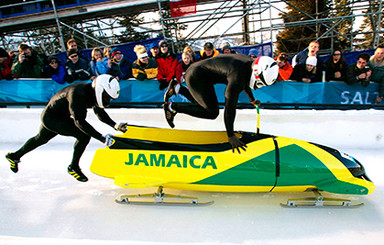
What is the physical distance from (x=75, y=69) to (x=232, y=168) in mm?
3415

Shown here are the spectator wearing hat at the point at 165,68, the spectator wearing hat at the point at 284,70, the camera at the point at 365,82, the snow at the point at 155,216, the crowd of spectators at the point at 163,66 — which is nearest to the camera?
the snow at the point at 155,216

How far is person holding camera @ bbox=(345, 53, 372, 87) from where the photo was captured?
3.73 metres

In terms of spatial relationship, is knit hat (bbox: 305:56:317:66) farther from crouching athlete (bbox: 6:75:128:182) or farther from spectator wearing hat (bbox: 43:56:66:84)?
spectator wearing hat (bbox: 43:56:66:84)

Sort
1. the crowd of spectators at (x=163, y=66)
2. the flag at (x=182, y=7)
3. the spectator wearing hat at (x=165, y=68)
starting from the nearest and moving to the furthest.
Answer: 1. the crowd of spectators at (x=163, y=66)
2. the spectator wearing hat at (x=165, y=68)
3. the flag at (x=182, y=7)

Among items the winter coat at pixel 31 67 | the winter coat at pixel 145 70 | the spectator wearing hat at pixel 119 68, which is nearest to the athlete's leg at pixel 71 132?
the winter coat at pixel 145 70

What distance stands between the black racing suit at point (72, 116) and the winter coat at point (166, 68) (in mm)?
1810

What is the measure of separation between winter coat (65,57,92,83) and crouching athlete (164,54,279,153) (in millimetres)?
2240

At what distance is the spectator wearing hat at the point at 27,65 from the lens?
4.48 meters

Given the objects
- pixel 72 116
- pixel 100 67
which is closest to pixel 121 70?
pixel 100 67

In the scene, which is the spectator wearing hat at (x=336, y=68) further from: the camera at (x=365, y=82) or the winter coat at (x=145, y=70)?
the winter coat at (x=145, y=70)

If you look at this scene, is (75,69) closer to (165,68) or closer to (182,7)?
(165,68)

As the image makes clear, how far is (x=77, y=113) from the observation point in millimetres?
2199

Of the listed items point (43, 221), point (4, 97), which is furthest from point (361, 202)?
point (4, 97)

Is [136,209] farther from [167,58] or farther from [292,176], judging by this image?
[167,58]
